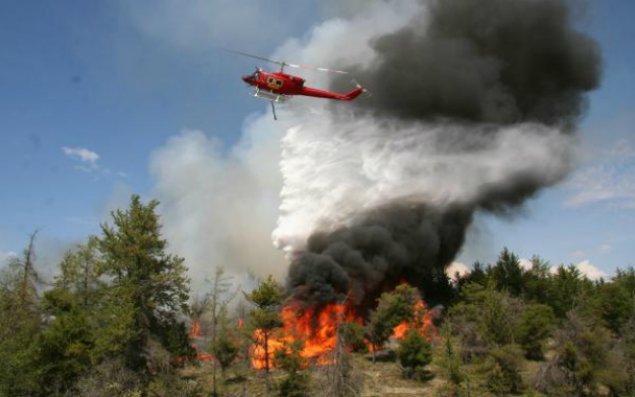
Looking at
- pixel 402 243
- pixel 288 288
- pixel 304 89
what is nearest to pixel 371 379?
pixel 288 288

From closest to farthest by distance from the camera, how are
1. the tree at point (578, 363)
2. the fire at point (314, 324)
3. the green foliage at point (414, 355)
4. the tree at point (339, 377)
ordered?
the tree at point (339, 377) → the tree at point (578, 363) → the green foliage at point (414, 355) → the fire at point (314, 324)

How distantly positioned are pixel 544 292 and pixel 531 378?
34666 millimetres

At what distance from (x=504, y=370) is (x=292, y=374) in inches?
650

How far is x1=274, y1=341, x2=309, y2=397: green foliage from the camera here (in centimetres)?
3806

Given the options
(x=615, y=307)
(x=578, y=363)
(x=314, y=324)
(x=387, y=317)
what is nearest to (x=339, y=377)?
(x=578, y=363)

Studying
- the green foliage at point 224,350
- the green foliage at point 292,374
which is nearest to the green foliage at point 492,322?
the green foliage at point 292,374

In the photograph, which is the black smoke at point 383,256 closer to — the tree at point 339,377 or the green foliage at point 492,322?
the green foliage at point 492,322

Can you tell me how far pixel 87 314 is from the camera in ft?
133

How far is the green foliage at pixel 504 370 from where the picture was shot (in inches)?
1517

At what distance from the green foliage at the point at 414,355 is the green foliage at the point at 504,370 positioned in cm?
595

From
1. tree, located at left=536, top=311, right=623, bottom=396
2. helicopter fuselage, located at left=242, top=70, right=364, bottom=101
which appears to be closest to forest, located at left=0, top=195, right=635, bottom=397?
tree, located at left=536, top=311, right=623, bottom=396

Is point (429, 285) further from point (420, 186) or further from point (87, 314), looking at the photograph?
point (87, 314)

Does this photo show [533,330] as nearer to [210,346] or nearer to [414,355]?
[414,355]

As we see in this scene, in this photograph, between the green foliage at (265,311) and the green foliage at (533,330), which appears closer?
the green foliage at (265,311)
